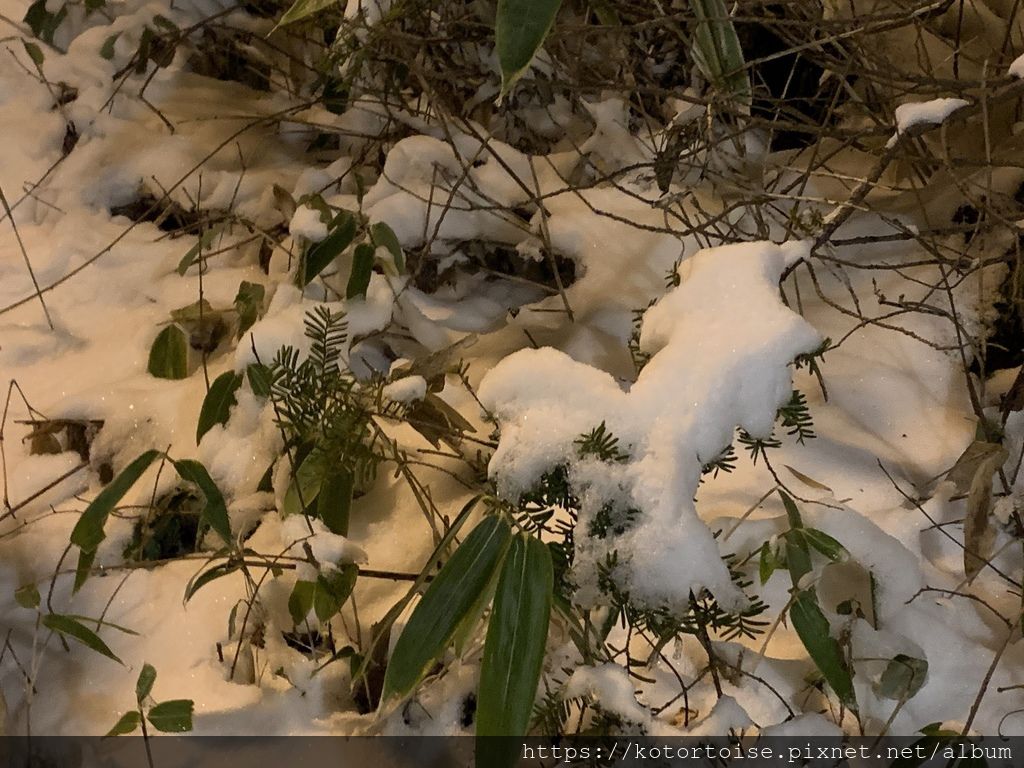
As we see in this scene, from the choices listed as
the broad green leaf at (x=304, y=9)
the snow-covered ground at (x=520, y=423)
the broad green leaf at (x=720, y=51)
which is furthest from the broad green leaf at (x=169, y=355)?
the broad green leaf at (x=720, y=51)

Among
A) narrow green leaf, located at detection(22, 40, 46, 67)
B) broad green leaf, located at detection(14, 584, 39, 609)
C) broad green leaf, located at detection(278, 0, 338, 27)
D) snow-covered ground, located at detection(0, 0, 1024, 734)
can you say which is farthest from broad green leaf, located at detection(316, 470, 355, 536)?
narrow green leaf, located at detection(22, 40, 46, 67)

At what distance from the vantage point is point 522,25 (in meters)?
0.51

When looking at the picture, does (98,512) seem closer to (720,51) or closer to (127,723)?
(127,723)

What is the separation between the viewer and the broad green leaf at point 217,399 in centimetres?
85

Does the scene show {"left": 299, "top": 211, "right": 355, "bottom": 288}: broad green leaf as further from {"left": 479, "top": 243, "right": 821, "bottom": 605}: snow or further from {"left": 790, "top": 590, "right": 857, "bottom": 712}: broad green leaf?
{"left": 790, "top": 590, "right": 857, "bottom": 712}: broad green leaf

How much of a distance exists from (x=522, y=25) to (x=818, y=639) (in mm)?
515

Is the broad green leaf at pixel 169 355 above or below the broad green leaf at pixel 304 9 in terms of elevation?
below

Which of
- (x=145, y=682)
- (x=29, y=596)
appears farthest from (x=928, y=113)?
(x=29, y=596)

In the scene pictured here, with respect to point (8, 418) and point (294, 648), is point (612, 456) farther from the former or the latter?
point (8, 418)

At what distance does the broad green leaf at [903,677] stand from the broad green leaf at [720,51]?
0.58 meters

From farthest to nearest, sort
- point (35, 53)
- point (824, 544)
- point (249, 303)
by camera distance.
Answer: point (35, 53), point (249, 303), point (824, 544)

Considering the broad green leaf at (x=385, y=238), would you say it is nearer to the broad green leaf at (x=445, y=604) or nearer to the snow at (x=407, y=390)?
the snow at (x=407, y=390)

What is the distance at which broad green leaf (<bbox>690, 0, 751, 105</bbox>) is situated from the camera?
76cm

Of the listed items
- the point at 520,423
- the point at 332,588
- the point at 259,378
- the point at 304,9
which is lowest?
the point at 332,588
